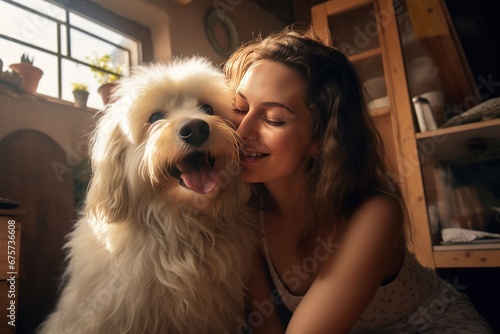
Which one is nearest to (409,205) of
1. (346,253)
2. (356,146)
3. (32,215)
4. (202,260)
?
(356,146)

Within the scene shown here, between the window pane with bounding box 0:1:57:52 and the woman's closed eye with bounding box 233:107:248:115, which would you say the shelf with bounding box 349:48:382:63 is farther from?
the window pane with bounding box 0:1:57:52

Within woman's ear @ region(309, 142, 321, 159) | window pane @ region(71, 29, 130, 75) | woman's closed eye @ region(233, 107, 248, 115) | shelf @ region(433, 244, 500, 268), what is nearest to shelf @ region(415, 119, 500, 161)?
shelf @ region(433, 244, 500, 268)

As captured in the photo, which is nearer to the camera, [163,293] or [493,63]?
[163,293]

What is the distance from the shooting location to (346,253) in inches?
37.3

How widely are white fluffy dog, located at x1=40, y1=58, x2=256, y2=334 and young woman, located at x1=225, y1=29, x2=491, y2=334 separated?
4.0 inches

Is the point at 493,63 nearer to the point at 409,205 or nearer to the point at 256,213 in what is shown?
the point at 409,205

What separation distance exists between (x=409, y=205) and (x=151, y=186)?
57.1 inches

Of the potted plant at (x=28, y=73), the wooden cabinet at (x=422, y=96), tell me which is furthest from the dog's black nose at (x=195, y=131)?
the wooden cabinet at (x=422, y=96)

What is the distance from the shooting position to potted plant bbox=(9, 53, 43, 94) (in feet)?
5.30

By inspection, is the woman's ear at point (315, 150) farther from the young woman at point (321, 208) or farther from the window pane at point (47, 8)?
the window pane at point (47, 8)

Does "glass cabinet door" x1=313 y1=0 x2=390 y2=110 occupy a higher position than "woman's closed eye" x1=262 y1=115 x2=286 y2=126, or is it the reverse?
"glass cabinet door" x1=313 y1=0 x2=390 y2=110

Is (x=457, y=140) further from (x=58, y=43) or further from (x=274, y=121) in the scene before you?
(x=58, y=43)

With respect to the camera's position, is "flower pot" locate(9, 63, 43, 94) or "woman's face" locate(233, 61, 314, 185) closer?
"woman's face" locate(233, 61, 314, 185)

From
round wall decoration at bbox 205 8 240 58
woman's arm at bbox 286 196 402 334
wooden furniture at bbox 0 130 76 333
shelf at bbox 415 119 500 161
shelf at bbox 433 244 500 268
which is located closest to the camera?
woman's arm at bbox 286 196 402 334
